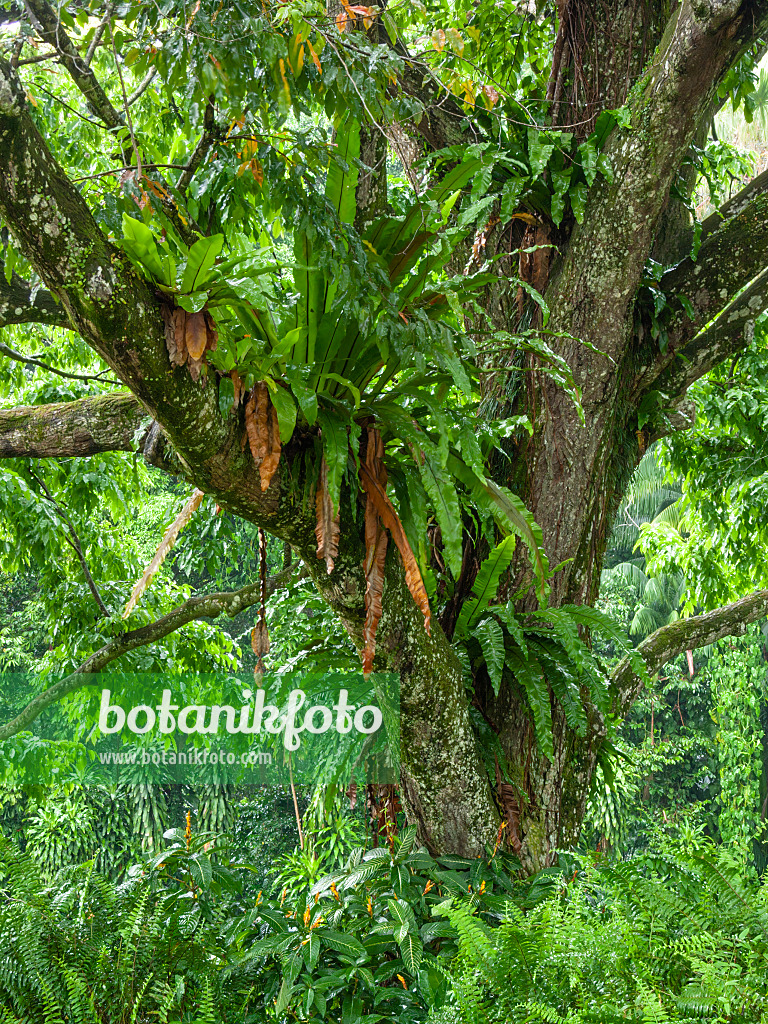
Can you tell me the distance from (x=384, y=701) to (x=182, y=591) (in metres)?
Result: 3.32

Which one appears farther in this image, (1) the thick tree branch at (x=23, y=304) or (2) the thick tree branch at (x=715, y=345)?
Answer: (2) the thick tree branch at (x=715, y=345)

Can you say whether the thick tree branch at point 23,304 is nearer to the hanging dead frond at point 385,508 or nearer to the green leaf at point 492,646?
the hanging dead frond at point 385,508

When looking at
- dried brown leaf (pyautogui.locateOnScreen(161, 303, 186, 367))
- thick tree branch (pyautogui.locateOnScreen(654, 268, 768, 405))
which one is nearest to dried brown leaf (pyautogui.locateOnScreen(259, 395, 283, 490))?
dried brown leaf (pyautogui.locateOnScreen(161, 303, 186, 367))

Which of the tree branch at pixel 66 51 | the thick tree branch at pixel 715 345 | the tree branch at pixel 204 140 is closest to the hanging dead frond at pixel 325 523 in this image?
the tree branch at pixel 204 140

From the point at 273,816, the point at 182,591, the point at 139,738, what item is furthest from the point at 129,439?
the point at 273,816

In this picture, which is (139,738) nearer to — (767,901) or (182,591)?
(182,591)

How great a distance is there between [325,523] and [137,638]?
134 centimetres

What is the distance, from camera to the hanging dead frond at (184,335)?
1.39 meters

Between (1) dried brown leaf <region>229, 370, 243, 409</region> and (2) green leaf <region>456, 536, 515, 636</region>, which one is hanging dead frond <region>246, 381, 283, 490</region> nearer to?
(1) dried brown leaf <region>229, 370, 243, 409</region>

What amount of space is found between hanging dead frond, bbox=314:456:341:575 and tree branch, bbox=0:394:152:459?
737 millimetres

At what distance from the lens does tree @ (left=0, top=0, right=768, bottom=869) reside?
1425 millimetres

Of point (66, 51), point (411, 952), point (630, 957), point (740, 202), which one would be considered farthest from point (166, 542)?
point (740, 202)

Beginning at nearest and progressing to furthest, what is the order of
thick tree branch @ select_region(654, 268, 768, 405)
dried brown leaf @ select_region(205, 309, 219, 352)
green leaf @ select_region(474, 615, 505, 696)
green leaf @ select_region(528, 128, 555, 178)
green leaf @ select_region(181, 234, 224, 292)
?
green leaf @ select_region(181, 234, 224, 292), dried brown leaf @ select_region(205, 309, 219, 352), green leaf @ select_region(474, 615, 505, 696), green leaf @ select_region(528, 128, 555, 178), thick tree branch @ select_region(654, 268, 768, 405)

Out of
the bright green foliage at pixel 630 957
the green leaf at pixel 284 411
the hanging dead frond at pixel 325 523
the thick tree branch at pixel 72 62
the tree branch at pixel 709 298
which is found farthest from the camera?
the tree branch at pixel 709 298
